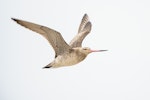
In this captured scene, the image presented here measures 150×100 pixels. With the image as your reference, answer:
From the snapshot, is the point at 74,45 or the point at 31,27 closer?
the point at 31,27

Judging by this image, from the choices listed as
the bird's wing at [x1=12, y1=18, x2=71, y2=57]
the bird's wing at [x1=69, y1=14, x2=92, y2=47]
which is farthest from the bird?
the bird's wing at [x1=69, y1=14, x2=92, y2=47]

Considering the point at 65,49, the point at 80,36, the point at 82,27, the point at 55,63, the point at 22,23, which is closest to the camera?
the point at 22,23

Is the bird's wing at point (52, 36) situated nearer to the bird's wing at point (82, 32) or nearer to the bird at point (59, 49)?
the bird at point (59, 49)

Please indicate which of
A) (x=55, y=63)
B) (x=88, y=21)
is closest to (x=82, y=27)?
(x=88, y=21)

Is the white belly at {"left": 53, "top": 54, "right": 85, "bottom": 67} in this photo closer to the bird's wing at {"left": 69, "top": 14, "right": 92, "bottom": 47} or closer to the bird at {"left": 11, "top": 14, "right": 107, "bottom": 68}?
the bird at {"left": 11, "top": 14, "right": 107, "bottom": 68}

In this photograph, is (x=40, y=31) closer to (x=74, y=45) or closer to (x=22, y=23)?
(x=22, y=23)

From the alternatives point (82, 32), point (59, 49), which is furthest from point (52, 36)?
point (82, 32)

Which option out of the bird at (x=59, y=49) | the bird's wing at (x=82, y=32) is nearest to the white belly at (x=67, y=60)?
the bird at (x=59, y=49)
